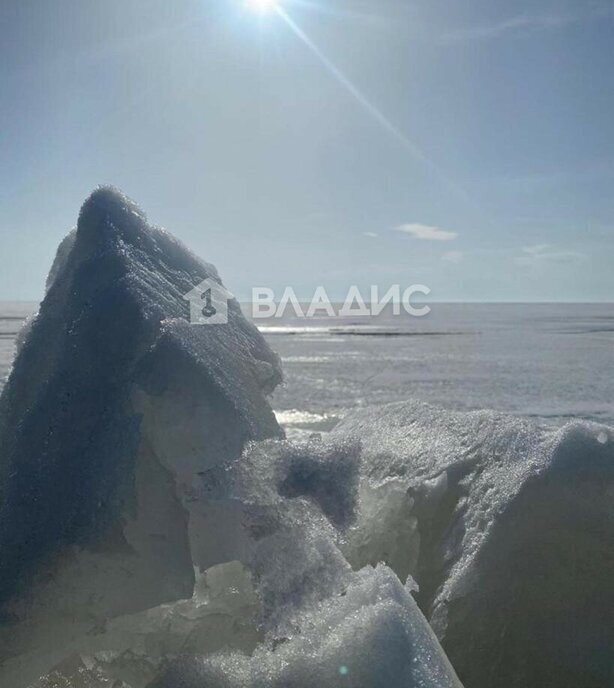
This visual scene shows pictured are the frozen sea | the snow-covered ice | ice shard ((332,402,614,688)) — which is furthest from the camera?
the frozen sea

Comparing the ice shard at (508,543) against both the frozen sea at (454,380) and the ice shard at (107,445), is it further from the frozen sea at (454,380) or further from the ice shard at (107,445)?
the frozen sea at (454,380)

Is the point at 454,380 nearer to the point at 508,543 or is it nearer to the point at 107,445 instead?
the point at 508,543

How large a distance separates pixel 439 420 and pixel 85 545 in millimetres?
1836

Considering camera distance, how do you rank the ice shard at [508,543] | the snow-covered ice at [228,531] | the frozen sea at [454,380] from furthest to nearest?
the frozen sea at [454,380] → the ice shard at [508,543] → the snow-covered ice at [228,531]

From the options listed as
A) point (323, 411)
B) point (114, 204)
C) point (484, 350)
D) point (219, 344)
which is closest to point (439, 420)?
point (219, 344)

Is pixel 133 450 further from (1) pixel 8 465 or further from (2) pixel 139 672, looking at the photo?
(2) pixel 139 672

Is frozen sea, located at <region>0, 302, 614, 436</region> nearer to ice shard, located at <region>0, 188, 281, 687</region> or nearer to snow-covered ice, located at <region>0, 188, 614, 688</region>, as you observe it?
snow-covered ice, located at <region>0, 188, 614, 688</region>

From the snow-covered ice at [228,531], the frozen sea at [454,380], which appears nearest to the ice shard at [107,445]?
the snow-covered ice at [228,531]

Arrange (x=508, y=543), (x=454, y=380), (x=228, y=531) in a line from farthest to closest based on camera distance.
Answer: (x=454, y=380) < (x=508, y=543) < (x=228, y=531)

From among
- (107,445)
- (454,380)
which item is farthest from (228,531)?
(454,380)

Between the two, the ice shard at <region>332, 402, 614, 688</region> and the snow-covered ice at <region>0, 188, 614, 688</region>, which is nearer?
the snow-covered ice at <region>0, 188, 614, 688</region>

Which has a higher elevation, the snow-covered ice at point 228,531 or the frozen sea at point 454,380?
the snow-covered ice at point 228,531

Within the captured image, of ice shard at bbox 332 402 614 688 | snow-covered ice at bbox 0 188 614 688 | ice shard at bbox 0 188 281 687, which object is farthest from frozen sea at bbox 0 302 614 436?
ice shard at bbox 0 188 281 687

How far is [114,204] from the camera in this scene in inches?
107
